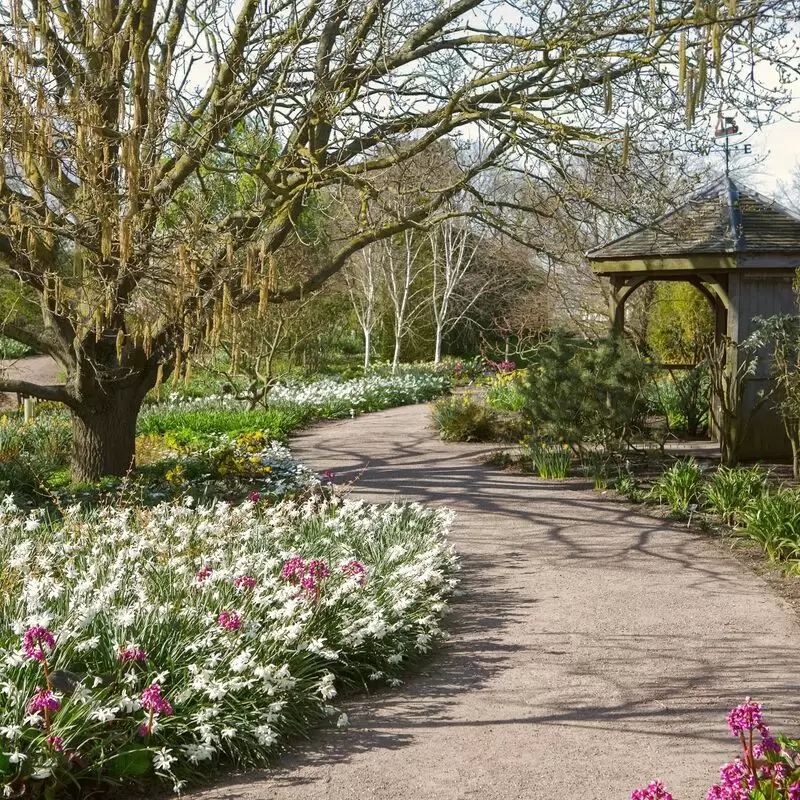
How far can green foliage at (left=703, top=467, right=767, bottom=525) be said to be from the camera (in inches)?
363

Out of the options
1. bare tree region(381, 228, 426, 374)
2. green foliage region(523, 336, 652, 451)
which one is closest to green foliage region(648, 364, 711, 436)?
green foliage region(523, 336, 652, 451)

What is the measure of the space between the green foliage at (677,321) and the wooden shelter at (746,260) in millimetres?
6720

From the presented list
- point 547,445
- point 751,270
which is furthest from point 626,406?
point 751,270

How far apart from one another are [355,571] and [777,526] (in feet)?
13.5

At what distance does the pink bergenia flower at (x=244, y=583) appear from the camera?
→ 490 centimetres

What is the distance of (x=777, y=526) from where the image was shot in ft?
26.1

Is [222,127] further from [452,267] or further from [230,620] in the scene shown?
[452,267]

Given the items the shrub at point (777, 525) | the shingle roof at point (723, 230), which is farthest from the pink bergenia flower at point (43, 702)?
the shingle roof at point (723, 230)

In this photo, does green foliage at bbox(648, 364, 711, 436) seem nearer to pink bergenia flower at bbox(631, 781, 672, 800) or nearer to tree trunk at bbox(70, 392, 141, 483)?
tree trunk at bbox(70, 392, 141, 483)

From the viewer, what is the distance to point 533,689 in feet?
16.6

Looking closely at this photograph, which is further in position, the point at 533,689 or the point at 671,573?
the point at 671,573

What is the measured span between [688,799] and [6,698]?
2807 mm

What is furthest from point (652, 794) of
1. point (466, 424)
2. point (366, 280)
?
point (366, 280)

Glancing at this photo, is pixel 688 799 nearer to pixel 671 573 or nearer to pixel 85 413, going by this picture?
pixel 671 573
